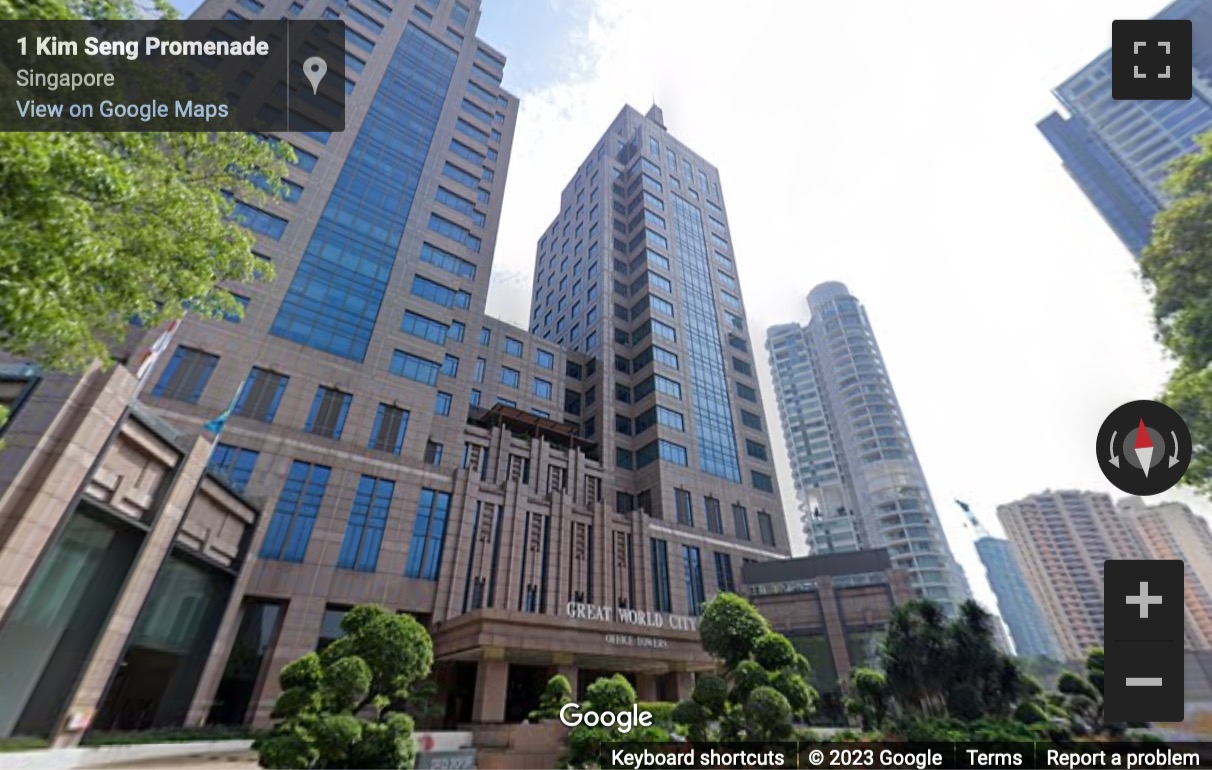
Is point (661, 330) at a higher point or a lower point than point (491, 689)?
higher

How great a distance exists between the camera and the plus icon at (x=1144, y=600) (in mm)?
6727

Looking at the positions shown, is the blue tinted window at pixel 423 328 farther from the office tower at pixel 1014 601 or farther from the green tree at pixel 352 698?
the office tower at pixel 1014 601

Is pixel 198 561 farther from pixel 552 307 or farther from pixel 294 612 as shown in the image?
pixel 552 307

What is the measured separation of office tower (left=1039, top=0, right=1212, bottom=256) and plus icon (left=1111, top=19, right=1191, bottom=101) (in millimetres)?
83875

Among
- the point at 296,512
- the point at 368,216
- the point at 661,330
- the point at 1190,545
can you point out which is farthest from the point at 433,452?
the point at 1190,545

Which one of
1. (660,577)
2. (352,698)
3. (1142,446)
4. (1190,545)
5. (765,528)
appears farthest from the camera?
(1190,545)

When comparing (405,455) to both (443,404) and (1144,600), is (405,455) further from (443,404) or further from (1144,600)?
(1144,600)

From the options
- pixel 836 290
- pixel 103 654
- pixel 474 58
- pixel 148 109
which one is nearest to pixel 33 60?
pixel 148 109

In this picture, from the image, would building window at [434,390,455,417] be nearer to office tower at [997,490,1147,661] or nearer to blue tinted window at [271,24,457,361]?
blue tinted window at [271,24,457,361]

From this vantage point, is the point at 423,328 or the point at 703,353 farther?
the point at 703,353

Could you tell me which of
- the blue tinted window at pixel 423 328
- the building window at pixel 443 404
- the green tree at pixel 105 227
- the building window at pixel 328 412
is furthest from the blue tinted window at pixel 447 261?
the green tree at pixel 105 227

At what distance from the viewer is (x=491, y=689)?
938 inches

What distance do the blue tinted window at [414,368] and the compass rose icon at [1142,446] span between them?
34.0m

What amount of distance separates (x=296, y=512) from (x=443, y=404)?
1261 centimetres
